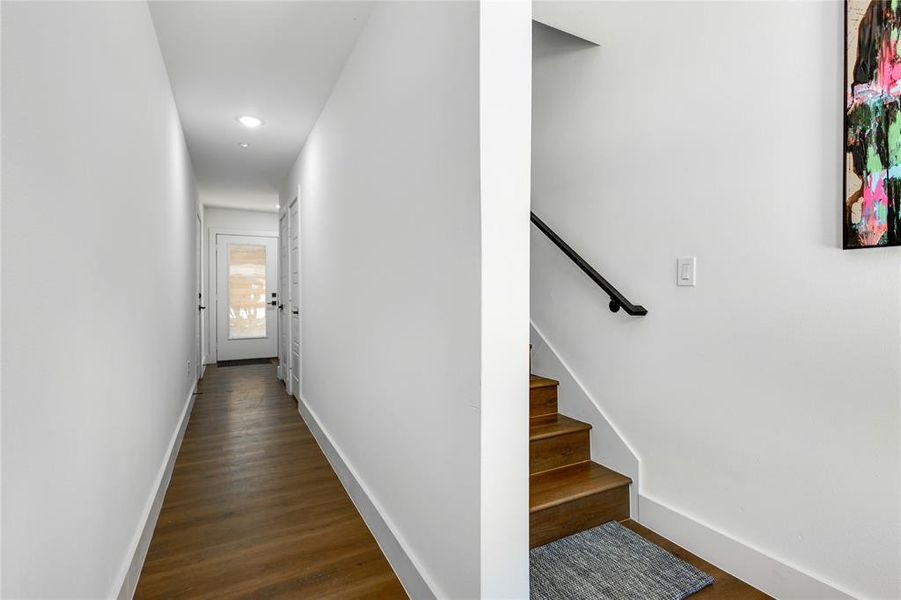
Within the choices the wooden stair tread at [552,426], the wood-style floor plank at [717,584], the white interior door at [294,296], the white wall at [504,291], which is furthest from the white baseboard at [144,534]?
the wood-style floor plank at [717,584]

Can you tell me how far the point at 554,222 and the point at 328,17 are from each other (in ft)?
5.04

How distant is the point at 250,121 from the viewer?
3270 millimetres

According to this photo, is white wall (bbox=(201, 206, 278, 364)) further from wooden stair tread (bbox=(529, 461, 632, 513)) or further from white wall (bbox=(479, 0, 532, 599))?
white wall (bbox=(479, 0, 532, 599))

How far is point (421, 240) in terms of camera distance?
59.3 inches

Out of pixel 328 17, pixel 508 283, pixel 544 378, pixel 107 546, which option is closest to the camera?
pixel 508 283

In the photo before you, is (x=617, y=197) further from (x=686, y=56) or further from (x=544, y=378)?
(x=544, y=378)

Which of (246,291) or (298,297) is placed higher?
(246,291)

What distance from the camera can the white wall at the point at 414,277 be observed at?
1.22m

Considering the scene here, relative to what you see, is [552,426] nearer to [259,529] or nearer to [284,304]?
[259,529]

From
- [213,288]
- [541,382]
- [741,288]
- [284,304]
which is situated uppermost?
[213,288]

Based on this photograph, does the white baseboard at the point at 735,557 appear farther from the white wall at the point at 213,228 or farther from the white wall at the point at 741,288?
the white wall at the point at 213,228

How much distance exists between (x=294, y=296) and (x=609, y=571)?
3709 millimetres

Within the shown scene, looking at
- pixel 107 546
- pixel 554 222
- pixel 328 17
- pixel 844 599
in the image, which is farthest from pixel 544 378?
pixel 328 17

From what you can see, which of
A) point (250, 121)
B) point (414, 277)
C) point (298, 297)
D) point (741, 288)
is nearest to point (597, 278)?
point (741, 288)
